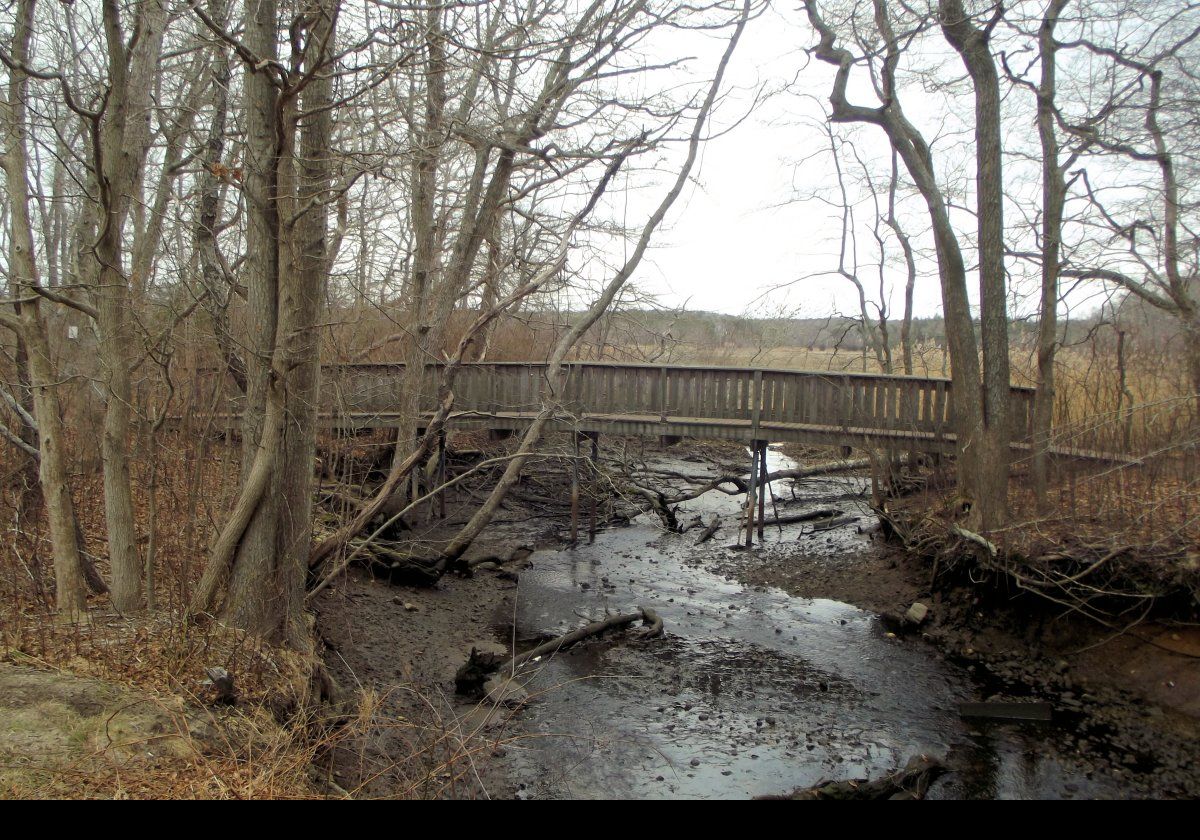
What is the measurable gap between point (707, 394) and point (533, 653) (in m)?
7.75

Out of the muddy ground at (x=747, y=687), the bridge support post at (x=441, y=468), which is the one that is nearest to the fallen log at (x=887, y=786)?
the muddy ground at (x=747, y=687)

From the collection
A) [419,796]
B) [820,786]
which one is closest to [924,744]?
[820,786]

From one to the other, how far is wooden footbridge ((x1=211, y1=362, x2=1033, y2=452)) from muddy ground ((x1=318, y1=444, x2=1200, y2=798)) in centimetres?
247

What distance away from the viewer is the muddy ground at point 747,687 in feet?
22.5

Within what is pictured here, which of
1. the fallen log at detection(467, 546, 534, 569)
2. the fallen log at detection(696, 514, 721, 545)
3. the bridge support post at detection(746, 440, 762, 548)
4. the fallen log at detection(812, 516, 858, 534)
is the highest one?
the bridge support post at detection(746, 440, 762, 548)

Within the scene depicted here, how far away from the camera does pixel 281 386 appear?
21.9 feet

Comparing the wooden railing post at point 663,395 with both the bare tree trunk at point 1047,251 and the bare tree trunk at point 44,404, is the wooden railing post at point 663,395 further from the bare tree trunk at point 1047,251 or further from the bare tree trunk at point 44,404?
the bare tree trunk at point 44,404

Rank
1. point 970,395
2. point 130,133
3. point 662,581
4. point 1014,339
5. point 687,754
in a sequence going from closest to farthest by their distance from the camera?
1. point 687,754
2. point 130,133
3. point 970,395
4. point 662,581
5. point 1014,339

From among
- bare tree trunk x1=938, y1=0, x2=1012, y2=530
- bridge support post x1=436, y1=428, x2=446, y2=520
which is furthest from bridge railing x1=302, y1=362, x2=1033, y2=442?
bare tree trunk x1=938, y1=0, x2=1012, y2=530

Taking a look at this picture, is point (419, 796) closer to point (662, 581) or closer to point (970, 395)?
point (662, 581)

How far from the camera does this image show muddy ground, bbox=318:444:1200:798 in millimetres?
6867

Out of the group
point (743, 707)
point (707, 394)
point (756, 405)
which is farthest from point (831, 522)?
point (743, 707)

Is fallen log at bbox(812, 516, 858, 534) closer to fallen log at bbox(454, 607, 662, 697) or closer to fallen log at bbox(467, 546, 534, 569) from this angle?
fallen log at bbox(467, 546, 534, 569)

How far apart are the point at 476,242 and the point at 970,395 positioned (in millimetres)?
8265
